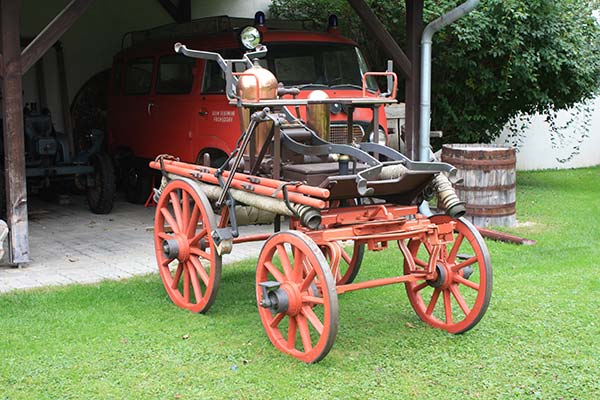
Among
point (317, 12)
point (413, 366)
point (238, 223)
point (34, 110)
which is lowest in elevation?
point (413, 366)

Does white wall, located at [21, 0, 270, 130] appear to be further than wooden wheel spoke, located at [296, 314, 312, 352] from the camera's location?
Yes

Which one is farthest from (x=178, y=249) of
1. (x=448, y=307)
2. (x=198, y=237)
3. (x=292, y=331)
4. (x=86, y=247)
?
(x=86, y=247)

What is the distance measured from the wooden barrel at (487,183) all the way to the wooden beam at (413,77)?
46 cm

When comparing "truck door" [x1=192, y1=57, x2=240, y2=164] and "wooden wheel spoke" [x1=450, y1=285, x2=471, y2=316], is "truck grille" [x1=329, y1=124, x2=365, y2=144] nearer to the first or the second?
"truck door" [x1=192, y1=57, x2=240, y2=164]

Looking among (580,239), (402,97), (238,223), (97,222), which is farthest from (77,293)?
(402,97)

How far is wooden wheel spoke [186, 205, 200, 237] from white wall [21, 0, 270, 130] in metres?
7.25

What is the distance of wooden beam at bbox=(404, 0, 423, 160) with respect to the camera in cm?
912

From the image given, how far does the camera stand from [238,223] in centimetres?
588

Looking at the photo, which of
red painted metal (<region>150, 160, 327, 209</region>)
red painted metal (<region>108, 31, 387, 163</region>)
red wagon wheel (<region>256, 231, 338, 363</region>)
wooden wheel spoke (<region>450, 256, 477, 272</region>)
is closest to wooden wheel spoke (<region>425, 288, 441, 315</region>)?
wooden wheel spoke (<region>450, 256, 477, 272</region>)

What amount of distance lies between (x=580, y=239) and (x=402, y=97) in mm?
4270

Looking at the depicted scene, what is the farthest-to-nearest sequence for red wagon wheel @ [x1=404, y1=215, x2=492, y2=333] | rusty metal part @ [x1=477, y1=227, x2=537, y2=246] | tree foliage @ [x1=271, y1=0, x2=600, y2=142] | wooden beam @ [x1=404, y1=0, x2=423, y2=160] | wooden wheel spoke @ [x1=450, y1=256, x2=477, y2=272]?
tree foliage @ [x1=271, y1=0, x2=600, y2=142] → wooden beam @ [x1=404, y1=0, x2=423, y2=160] → rusty metal part @ [x1=477, y1=227, x2=537, y2=246] → wooden wheel spoke @ [x1=450, y1=256, x2=477, y2=272] → red wagon wheel @ [x1=404, y1=215, x2=492, y2=333]

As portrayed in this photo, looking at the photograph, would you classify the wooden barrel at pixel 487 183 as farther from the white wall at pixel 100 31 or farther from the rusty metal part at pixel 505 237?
the white wall at pixel 100 31

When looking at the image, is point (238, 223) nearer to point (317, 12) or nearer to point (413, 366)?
point (413, 366)

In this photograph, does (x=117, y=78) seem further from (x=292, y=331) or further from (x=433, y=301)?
(x=292, y=331)
